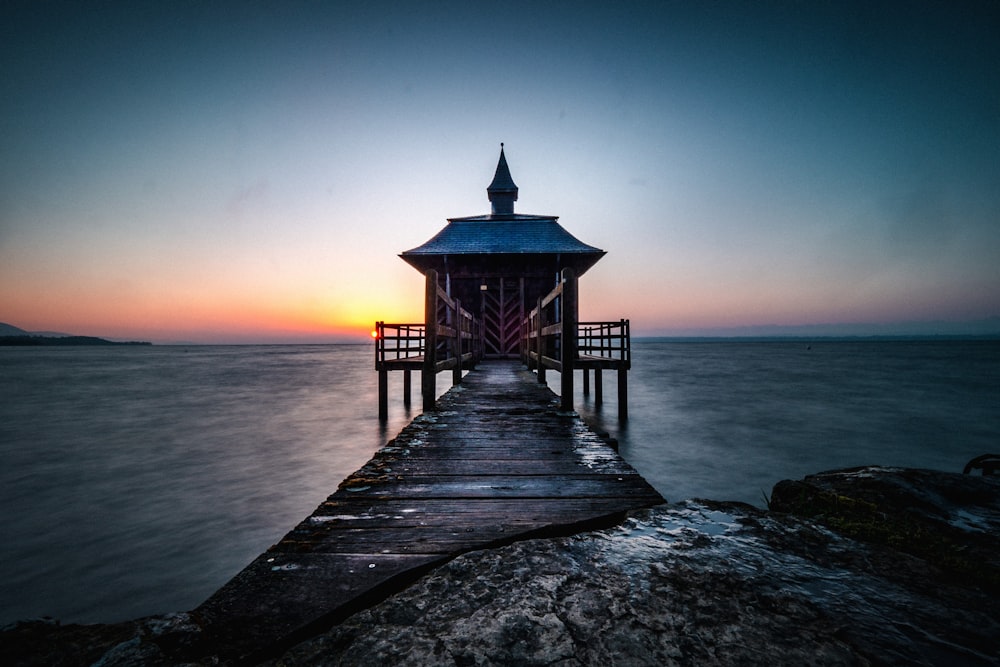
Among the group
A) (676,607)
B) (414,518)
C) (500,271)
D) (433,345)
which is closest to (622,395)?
(500,271)

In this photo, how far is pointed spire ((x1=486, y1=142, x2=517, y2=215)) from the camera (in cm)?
2048

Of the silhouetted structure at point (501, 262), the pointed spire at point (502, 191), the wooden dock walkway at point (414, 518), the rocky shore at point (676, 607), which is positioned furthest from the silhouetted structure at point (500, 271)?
the rocky shore at point (676, 607)

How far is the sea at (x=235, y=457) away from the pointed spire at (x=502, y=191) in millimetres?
10717

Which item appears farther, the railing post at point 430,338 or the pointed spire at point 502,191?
the pointed spire at point 502,191

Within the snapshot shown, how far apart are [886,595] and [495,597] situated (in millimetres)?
1419

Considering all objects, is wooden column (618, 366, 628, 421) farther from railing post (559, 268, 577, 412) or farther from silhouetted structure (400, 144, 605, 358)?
railing post (559, 268, 577, 412)

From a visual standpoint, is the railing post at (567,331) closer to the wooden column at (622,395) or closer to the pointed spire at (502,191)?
the wooden column at (622,395)

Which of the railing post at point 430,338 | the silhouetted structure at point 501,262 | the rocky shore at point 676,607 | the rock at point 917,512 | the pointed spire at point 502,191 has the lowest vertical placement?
the rock at point 917,512

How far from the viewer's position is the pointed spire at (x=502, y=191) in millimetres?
20484

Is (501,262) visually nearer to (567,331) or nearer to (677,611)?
(567,331)

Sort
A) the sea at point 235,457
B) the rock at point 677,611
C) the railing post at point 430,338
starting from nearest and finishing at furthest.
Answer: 1. the rock at point 677,611
2. the sea at point 235,457
3. the railing post at point 430,338

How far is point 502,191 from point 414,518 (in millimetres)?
20106

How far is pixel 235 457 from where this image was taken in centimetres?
949

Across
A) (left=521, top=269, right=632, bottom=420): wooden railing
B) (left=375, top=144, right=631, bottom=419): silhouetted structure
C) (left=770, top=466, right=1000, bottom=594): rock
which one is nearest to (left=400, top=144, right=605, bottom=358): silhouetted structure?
(left=375, top=144, right=631, bottom=419): silhouetted structure
